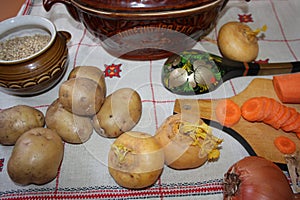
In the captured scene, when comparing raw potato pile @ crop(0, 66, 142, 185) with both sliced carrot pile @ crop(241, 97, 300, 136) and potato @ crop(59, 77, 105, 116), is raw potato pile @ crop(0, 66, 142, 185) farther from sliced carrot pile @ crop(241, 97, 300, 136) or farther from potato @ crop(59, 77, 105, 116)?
sliced carrot pile @ crop(241, 97, 300, 136)

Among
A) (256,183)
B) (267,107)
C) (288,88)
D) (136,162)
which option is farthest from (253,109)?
(136,162)

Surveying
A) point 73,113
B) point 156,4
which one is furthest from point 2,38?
point 156,4

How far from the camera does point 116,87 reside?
97cm

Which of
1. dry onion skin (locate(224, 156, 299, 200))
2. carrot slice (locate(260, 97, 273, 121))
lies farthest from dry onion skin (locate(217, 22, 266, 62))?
dry onion skin (locate(224, 156, 299, 200))

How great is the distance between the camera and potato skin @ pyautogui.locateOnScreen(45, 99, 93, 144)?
776mm

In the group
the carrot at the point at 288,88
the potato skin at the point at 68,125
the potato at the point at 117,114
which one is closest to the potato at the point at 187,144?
the potato at the point at 117,114

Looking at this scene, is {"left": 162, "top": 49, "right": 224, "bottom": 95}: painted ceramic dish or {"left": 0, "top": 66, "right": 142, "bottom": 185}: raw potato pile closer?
{"left": 0, "top": 66, "right": 142, "bottom": 185}: raw potato pile

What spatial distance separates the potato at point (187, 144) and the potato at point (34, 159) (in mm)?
277

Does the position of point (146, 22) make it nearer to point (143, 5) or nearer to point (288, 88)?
point (143, 5)

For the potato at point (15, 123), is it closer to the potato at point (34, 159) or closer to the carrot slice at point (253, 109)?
the potato at point (34, 159)

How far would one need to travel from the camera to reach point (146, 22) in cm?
79

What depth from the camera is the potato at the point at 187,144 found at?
710 millimetres

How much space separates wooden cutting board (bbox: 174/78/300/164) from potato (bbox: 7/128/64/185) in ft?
1.26

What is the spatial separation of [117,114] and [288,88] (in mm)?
550
